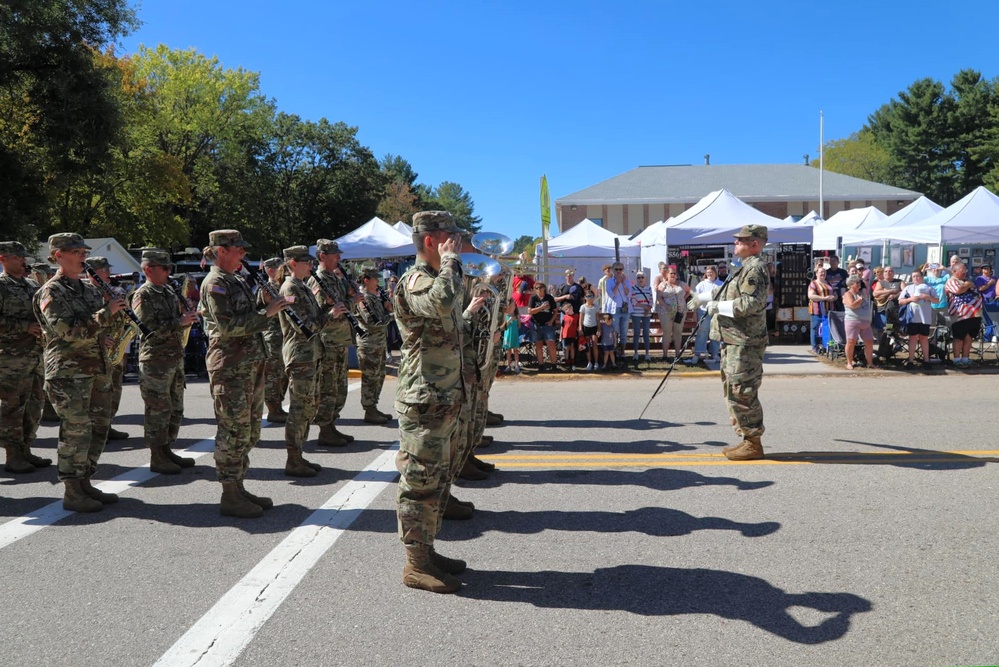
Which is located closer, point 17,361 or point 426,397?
A: point 426,397

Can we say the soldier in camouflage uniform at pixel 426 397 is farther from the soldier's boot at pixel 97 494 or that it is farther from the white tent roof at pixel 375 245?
the white tent roof at pixel 375 245

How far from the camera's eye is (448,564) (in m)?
4.41

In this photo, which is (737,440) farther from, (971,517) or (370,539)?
(370,539)

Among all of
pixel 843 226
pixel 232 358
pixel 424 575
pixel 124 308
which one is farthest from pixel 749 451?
pixel 843 226

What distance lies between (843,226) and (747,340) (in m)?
18.4

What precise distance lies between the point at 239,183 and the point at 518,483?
42.4 metres

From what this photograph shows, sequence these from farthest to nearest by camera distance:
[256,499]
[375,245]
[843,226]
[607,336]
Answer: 1. [843,226]
2. [375,245]
3. [607,336]
4. [256,499]

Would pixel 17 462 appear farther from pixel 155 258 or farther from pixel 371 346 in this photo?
pixel 371 346

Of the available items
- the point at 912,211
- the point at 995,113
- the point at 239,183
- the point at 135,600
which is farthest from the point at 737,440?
the point at 995,113

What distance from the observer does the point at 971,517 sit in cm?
521

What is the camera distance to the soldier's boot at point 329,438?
26.5 feet

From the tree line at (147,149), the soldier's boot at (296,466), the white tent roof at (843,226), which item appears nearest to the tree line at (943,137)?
the white tent roof at (843,226)

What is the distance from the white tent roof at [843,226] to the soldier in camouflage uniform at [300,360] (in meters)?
18.0

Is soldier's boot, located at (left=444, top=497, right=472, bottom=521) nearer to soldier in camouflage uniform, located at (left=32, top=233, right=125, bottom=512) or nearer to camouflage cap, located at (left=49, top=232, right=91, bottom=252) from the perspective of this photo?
soldier in camouflage uniform, located at (left=32, top=233, right=125, bottom=512)
